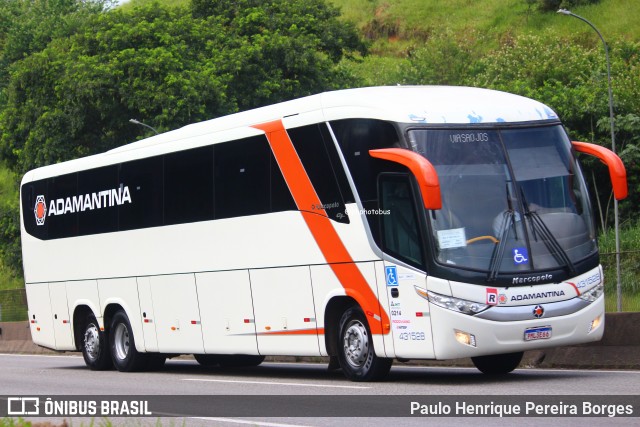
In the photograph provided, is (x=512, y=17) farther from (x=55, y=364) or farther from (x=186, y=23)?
(x=55, y=364)

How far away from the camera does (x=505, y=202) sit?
14547 mm

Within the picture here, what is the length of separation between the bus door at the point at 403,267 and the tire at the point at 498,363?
6.72 feet

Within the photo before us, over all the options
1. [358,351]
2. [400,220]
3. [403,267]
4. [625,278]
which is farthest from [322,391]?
[625,278]

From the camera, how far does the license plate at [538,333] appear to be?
1424 cm

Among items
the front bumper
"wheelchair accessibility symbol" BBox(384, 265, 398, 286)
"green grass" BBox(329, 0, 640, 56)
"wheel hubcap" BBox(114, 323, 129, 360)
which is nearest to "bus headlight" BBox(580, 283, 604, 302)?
the front bumper

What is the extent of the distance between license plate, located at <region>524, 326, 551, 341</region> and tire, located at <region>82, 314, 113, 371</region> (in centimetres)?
1046

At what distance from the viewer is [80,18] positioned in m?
63.4

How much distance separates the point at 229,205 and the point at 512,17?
6232 cm

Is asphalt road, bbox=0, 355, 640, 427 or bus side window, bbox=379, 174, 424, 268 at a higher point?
→ bus side window, bbox=379, 174, 424, 268

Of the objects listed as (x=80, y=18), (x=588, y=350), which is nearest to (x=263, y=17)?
(x=80, y=18)

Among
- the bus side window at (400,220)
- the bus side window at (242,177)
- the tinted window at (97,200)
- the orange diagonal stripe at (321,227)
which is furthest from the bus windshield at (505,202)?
the tinted window at (97,200)

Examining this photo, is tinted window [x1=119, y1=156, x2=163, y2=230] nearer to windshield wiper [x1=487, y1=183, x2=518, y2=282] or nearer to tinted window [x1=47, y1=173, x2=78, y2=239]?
tinted window [x1=47, y1=173, x2=78, y2=239]

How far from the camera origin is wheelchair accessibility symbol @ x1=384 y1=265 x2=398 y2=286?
1487 centimetres

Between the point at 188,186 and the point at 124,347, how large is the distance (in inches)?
166
